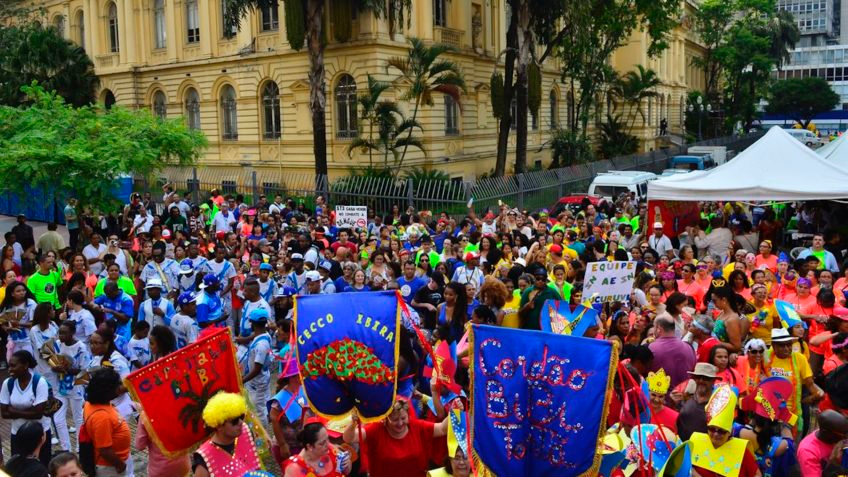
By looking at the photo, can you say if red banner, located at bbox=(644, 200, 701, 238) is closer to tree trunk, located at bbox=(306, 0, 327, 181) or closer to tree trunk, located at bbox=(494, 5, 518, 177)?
tree trunk, located at bbox=(306, 0, 327, 181)

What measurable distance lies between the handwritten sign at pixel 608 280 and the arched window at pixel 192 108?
2720 centimetres

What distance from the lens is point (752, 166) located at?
1345cm

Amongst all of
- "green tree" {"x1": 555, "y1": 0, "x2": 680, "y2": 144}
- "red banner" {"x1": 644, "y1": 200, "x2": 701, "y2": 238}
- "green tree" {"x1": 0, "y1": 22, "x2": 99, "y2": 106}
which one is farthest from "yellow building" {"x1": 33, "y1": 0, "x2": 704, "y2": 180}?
"red banner" {"x1": 644, "y1": 200, "x2": 701, "y2": 238}

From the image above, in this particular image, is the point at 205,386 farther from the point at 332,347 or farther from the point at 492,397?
the point at 492,397

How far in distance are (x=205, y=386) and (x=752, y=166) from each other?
11.0 m

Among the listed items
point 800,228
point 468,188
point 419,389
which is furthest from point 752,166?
point 419,389

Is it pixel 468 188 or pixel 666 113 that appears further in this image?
pixel 666 113

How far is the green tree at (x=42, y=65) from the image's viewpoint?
32281 millimetres

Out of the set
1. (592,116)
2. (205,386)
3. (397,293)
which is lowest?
(205,386)

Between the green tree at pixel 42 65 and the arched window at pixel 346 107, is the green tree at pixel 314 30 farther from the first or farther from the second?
the green tree at pixel 42 65

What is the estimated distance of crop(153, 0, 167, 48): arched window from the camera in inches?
1324

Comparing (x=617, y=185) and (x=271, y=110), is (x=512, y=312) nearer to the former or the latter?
(x=617, y=185)

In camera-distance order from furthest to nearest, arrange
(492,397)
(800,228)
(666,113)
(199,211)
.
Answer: (666,113) → (199,211) → (800,228) → (492,397)

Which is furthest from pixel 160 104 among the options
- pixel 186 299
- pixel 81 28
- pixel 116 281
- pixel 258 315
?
pixel 258 315
